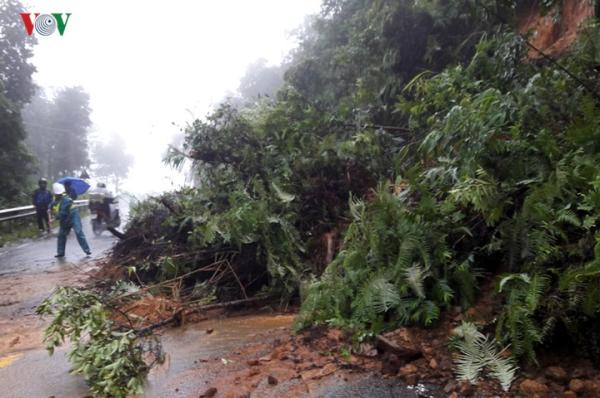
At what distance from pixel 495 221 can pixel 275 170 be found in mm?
3855

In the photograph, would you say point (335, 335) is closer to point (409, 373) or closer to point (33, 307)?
point (409, 373)

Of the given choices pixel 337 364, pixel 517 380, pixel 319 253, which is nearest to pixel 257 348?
pixel 337 364

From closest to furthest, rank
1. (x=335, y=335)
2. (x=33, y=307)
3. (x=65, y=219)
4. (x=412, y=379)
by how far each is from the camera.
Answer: (x=412, y=379), (x=335, y=335), (x=33, y=307), (x=65, y=219)

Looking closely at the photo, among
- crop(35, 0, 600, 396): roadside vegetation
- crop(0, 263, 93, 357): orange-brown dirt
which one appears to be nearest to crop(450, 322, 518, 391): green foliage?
crop(35, 0, 600, 396): roadside vegetation

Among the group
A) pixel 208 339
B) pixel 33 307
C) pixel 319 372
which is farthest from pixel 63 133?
pixel 319 372

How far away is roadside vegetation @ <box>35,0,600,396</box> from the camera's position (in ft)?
8.65

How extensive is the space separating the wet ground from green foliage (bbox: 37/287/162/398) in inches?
8.4

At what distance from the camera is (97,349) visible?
2883 millimetres

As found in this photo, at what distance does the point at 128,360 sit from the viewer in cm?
284

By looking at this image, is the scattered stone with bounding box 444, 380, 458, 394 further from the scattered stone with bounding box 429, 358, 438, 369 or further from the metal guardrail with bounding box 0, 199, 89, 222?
the metal guardrail with bounding box 0, 199, 89, 222

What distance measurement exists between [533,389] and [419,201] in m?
2.03

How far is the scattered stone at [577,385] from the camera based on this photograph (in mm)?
2105

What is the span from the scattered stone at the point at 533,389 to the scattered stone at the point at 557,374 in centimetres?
9

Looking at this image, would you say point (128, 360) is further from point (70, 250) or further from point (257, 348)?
point (70, 250)
